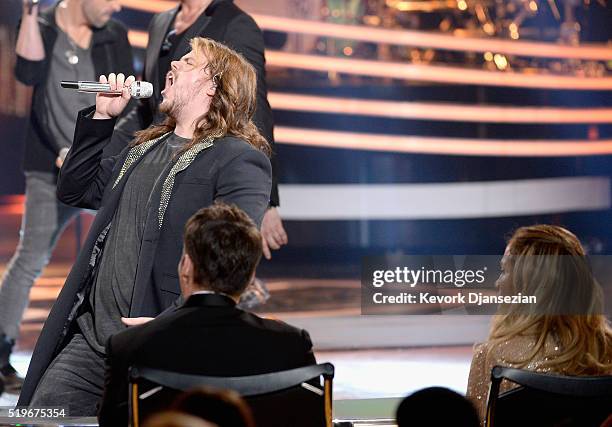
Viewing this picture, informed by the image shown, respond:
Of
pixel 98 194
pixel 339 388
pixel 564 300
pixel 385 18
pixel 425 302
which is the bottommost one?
pixel 339 388

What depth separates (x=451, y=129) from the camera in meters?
4.18

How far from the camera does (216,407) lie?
172cm

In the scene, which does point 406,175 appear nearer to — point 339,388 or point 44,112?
point 339,388

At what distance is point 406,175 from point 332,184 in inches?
12.2

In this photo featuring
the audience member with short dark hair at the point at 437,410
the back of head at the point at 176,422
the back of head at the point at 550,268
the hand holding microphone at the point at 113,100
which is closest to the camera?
the back of head at the point at 176,422

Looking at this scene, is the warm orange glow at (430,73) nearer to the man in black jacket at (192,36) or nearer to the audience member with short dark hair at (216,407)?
the man in black jacket at (192,36)

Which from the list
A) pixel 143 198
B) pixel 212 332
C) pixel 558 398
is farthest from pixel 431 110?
pixel 212 332

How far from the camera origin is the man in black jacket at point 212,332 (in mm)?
2105

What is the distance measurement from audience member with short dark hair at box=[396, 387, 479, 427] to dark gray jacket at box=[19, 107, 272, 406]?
1.22 m

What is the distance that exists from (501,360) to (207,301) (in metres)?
0.87

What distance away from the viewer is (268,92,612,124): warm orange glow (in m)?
4.17

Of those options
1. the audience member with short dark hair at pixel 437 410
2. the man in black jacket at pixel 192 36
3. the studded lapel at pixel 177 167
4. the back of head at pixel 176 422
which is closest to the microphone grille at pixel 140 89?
the studded lapel at pixel 177 167

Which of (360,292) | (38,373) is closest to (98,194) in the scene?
(38,373)

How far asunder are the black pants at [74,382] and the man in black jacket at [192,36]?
3.68 ft
